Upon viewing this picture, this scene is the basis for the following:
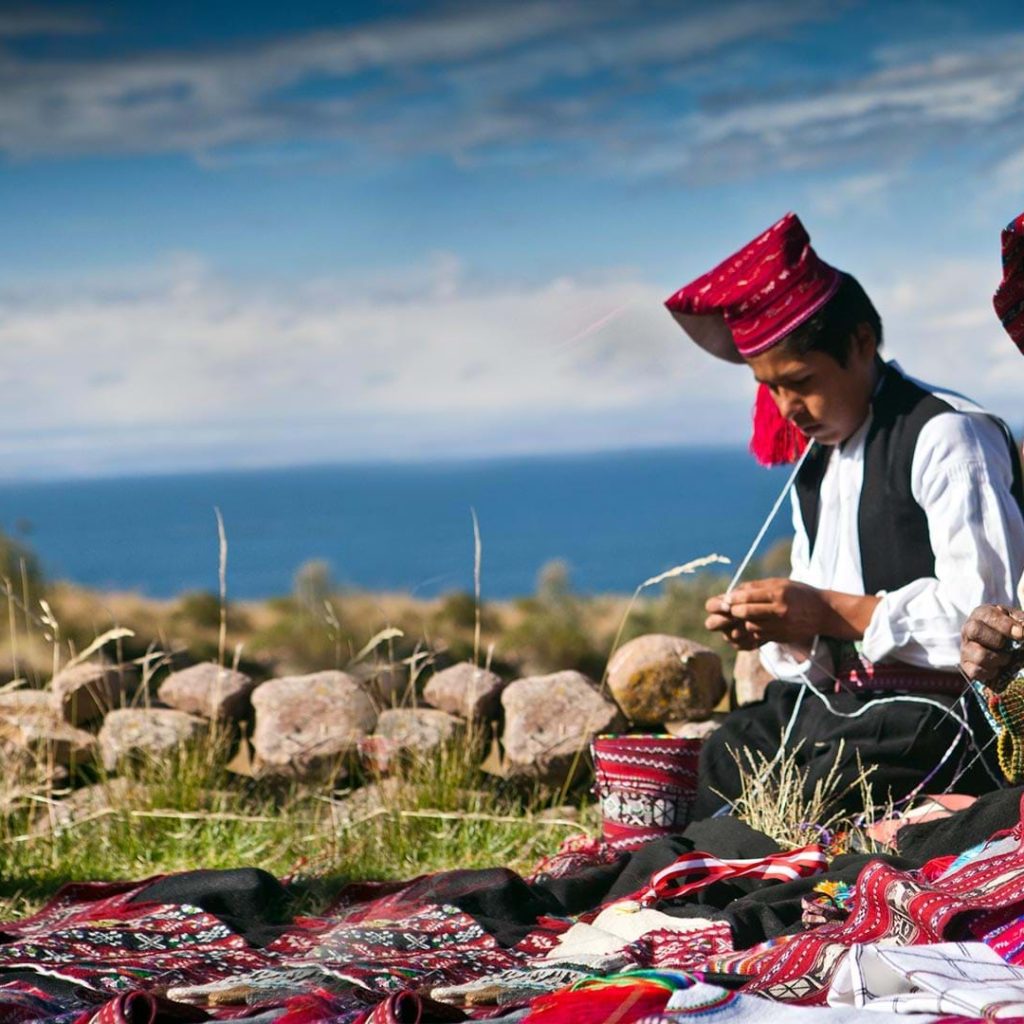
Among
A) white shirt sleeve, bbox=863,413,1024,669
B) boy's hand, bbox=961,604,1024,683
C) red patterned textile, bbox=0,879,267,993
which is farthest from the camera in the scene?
white shirt sleeve, bbox=863,413,1024,669

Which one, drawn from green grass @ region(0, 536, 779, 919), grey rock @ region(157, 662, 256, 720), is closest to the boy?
green grass @ region(0, 536, 779, 919)

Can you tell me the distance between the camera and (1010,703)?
2689 mm

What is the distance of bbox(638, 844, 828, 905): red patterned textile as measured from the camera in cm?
300

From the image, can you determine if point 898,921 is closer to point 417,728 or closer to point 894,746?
point 894,746

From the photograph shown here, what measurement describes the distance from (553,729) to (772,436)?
149cm

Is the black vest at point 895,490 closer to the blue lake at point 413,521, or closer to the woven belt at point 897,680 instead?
the woven belt at point 897,680

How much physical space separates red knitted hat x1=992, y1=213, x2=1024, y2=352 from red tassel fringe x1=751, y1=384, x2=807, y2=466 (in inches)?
50.5

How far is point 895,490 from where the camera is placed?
3572 mm

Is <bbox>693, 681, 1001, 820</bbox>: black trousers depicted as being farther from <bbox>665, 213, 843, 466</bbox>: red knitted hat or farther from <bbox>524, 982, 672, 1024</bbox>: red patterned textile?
<bbox>524, 982, 672, 1024</bbox>: red patterned textile

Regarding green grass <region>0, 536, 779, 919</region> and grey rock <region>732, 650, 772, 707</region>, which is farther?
grey rock <region>732, 650, 772, 707</region>

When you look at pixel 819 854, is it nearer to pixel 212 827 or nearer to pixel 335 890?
pixel 335 890

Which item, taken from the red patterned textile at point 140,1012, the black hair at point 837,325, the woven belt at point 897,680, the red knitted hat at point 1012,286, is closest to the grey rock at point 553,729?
the woven belt at point 897,680

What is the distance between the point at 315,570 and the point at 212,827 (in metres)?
1.89

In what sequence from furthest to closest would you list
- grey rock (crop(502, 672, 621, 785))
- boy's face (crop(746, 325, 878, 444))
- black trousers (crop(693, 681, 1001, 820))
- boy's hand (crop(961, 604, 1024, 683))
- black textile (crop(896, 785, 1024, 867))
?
grey rock (crop(502, 672, 621, 785)), boy's face (crop(746, 325, 878, 444)), black trousers (crop(693, 681, 1001, 820)), black textile (crop(896, 785, 1024, 867)), boy's hand (crop(961, 604, 1024, 683))
